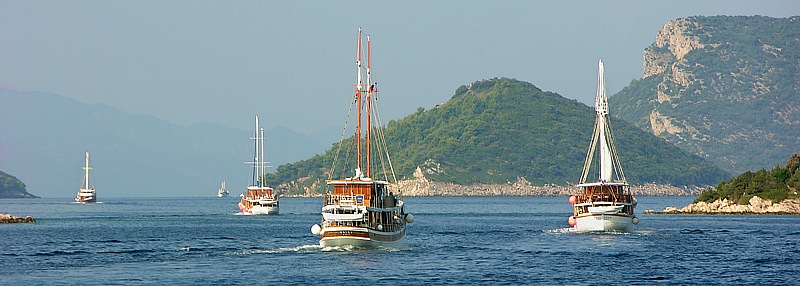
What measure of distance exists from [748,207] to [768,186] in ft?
22.2

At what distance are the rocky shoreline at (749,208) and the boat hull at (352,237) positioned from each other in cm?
9694

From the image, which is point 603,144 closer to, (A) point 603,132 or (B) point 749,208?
(A) point 603,132

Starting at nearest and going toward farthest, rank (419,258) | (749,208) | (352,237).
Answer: (352,237) → (419,258) → (749,208)

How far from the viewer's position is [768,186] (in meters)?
172

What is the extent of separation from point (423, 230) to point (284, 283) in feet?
194

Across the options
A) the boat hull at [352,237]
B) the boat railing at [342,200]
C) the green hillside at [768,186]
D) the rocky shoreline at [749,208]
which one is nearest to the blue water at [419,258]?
the boat hull at [352,237]

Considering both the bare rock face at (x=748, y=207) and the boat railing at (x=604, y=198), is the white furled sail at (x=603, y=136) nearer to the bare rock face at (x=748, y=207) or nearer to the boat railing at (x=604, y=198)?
the boat railing at (x=604, y=198)

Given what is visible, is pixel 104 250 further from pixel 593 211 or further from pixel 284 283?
pixel 593 211

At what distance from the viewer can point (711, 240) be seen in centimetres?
10194

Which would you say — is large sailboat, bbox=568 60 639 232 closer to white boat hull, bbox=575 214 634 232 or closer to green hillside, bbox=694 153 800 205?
white boat hull, bbox=575 214 634 232

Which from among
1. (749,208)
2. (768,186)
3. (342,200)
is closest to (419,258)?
(342,200)

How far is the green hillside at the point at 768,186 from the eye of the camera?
545 feet

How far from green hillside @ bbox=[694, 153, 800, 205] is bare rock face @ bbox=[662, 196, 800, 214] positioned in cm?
120

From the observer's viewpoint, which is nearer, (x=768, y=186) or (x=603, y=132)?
(x=603, y=132)
